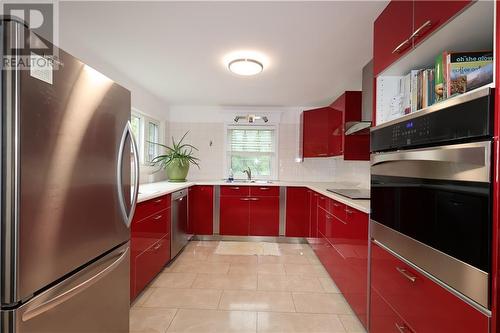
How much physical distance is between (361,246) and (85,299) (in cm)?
162

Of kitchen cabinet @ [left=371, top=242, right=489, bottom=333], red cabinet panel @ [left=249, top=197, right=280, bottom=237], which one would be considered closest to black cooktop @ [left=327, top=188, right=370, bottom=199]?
kitchen cabinet @ [left=371, top=242, right=489, bottom=333]

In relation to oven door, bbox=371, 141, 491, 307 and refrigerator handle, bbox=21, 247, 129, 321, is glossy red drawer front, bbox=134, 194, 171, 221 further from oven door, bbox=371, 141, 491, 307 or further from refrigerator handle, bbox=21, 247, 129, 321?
oven door, bbox=371, 141, 491, 307

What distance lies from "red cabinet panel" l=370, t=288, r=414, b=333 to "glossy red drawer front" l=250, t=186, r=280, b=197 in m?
2.20

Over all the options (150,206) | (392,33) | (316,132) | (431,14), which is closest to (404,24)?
(392,33)

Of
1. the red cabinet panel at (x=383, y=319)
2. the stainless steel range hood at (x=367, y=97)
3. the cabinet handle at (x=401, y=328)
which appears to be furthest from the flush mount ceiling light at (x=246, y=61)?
the cabinet handle at (x=401, y=328)

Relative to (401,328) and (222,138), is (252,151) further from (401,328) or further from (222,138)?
(401,328)

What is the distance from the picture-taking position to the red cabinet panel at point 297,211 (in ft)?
12.0

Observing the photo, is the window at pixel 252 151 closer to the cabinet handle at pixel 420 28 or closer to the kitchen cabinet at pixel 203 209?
the kitchen cabinet at pixel 203 209

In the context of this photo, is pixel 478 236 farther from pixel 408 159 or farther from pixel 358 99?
pixel 358 99

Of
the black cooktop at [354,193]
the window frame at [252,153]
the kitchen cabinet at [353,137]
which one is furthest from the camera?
the window frame at [252,153]

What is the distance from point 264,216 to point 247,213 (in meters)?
0.26

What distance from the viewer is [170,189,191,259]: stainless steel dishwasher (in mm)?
2803

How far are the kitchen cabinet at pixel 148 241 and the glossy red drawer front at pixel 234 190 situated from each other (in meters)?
1.15

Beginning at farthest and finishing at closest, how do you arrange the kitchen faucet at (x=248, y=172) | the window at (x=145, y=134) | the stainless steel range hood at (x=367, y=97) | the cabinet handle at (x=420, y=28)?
the kitchen faucet at (x=248, y=172) → the window at (x=145, y=134) → the stainless steel range hood at (x=367, y=97) → the cabinet handle at (x=420, y=28)
